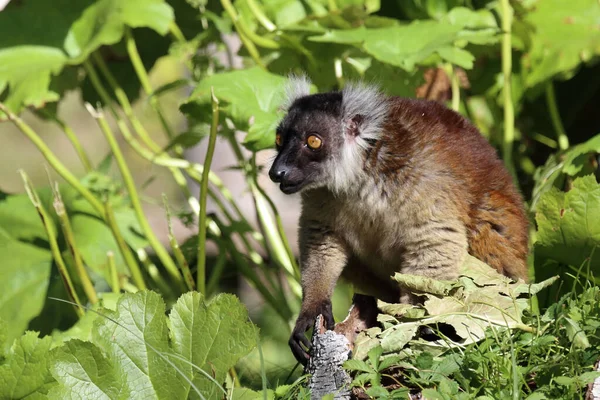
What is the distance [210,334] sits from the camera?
10.4 feet

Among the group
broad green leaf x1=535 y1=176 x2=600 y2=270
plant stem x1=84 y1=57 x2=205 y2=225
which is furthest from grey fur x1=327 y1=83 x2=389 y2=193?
plant stem x1=84 y1=57 x2=205 y2=225

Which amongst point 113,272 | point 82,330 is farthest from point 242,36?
point 82,330

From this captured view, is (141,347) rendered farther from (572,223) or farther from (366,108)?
(572,223)

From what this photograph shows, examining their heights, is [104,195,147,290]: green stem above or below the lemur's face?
below

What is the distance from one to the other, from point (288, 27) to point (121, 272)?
1.92 meters

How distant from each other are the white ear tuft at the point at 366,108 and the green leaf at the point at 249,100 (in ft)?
1.43

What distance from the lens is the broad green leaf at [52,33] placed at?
15.3ft

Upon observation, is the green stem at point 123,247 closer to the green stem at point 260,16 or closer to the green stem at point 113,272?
the green stem at point 113,272

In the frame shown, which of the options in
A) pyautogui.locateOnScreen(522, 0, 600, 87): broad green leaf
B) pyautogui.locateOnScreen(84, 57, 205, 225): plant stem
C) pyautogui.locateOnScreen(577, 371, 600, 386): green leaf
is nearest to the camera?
pyautogui.locateOnScreen(577, 371, 600, 386): green leaf

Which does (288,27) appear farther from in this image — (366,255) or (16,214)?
(16,214)

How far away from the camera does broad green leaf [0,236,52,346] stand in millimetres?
4902

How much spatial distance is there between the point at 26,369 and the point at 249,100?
5.89ft

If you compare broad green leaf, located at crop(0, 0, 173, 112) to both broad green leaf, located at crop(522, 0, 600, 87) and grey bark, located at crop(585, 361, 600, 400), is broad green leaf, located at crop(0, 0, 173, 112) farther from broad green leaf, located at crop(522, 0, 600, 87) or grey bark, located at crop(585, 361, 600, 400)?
grey bark, located at crop(585, 361, 600, 400)

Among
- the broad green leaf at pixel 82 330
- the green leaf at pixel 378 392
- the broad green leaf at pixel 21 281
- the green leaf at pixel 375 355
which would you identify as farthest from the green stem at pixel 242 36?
the green leaf at pixel 378 392
